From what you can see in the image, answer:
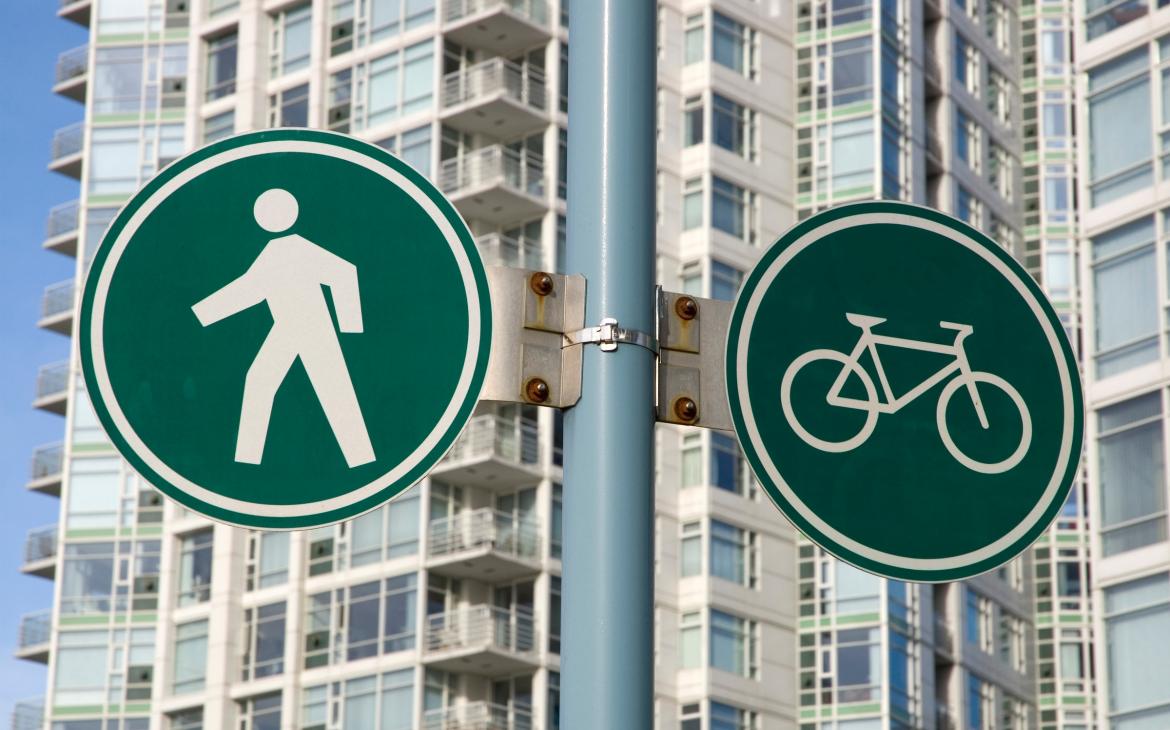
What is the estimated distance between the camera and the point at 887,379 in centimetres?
440

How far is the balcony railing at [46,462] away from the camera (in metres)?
61.8

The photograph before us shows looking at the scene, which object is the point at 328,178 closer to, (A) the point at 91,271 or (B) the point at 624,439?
(A) the point at 91,271

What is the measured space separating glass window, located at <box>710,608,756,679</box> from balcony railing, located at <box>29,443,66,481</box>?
64.4 ft

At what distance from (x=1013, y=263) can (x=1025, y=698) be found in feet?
191

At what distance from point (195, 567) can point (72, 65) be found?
54.3 feet

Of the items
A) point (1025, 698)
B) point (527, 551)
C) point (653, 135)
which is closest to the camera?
point (653, 135)

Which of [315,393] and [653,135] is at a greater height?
[653,135]

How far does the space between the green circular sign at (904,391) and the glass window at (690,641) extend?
49572mm

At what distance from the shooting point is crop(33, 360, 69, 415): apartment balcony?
62.8m

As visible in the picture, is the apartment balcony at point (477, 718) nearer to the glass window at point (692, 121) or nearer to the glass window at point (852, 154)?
the glass window at point (692, 121)

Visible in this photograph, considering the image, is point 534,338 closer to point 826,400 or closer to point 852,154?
point 826,400

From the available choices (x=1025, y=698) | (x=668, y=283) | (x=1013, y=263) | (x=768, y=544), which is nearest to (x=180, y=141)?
(x=668, y=283)

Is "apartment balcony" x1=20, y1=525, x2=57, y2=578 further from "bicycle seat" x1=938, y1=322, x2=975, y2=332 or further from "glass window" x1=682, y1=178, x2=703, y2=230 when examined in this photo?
"bicycle seat" x1=938, y1=322, x2=975, y2=332

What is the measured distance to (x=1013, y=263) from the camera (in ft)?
15.3
